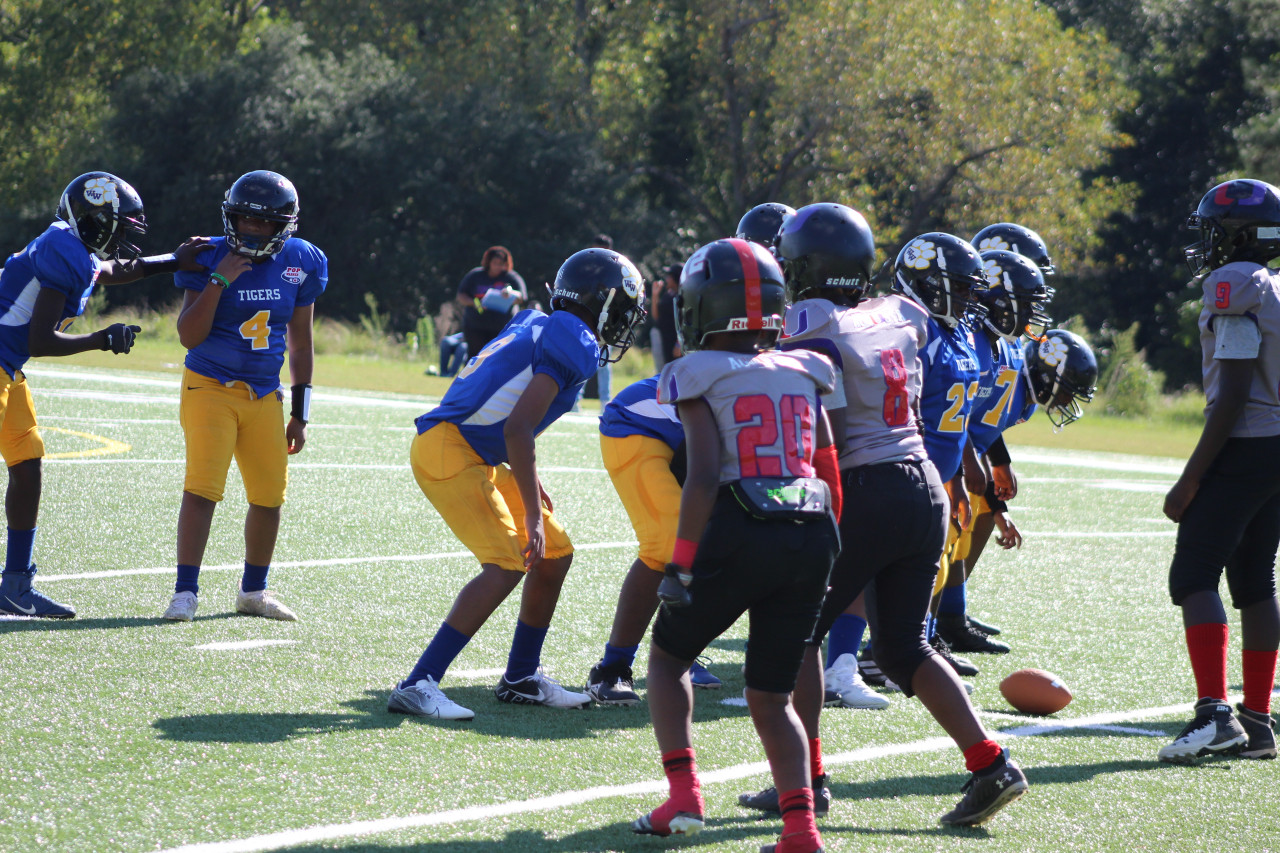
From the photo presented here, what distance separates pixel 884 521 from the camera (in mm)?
4219

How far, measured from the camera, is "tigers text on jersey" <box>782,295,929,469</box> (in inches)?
169

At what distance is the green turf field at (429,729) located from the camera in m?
3.99

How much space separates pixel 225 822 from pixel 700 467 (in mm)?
1645

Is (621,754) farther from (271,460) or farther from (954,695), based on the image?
(271,460)

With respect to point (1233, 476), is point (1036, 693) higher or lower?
lower

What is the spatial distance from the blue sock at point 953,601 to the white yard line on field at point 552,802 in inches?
49.2

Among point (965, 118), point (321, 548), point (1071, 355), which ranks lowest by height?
point (321, 548)

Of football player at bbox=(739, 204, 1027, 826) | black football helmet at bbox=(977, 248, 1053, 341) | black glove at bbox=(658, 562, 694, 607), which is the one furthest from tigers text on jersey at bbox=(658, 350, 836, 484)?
black football helmet at bbox=(977, 248, 1053, 341)

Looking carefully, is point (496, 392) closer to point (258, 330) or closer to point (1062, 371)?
point (258, 330)

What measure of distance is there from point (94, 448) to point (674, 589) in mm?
8976

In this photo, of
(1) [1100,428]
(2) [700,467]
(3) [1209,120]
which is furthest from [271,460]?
(3) [1209,120]

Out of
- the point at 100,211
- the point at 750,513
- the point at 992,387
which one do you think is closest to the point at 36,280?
the point at 100,211

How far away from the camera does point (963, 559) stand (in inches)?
271

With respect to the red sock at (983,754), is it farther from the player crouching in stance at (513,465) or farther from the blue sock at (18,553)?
the blue sock at (18,553)
